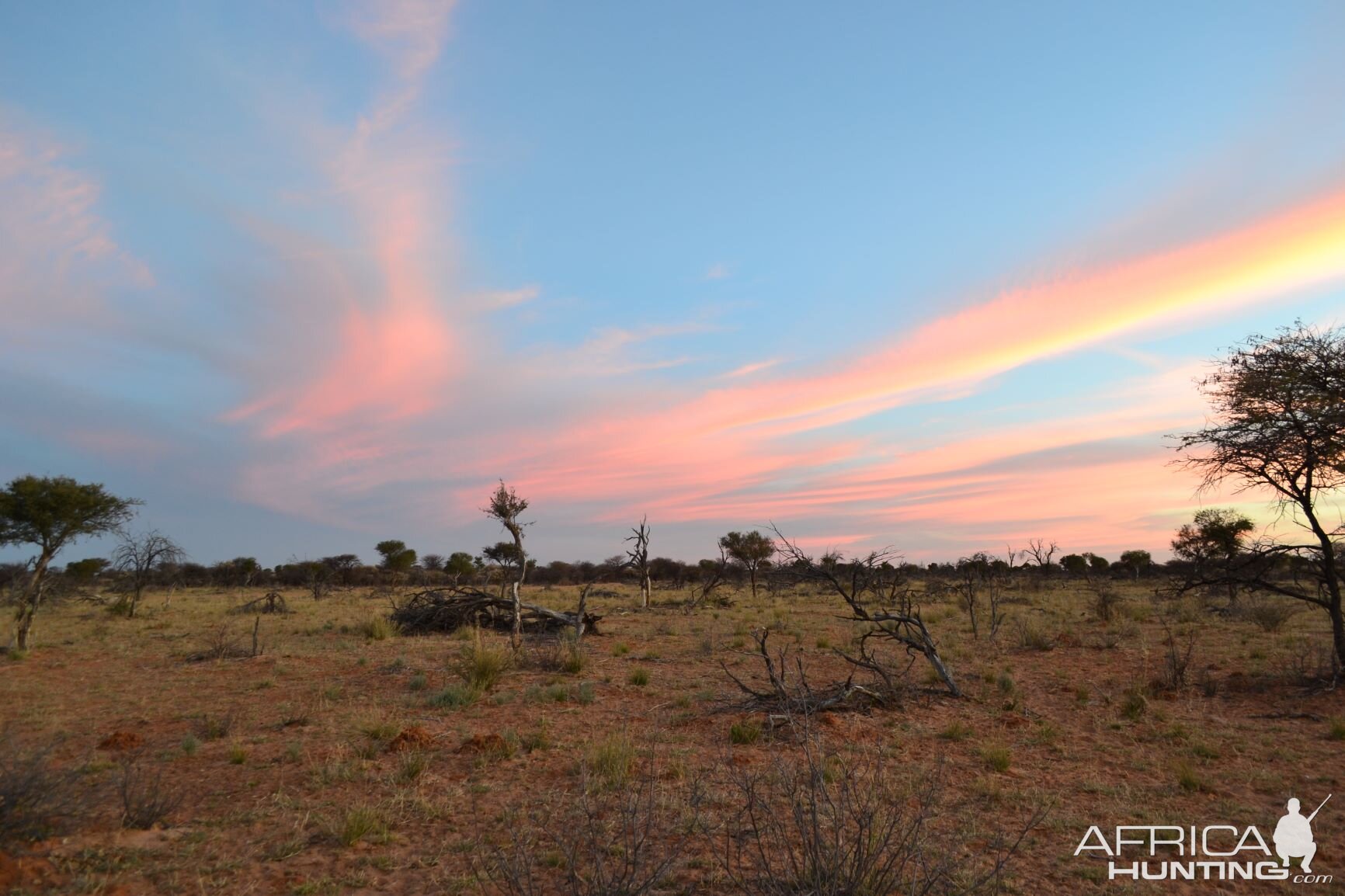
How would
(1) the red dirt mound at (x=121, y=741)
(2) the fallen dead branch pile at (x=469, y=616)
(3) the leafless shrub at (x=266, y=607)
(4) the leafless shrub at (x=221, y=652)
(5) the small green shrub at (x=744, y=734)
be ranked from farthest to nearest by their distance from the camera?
(3) the leafless shrub at (x=266, y=607)
(2) the fallen dead branch pile at (x=469, y=616)
(4) the leafless shrub at (x=221, y=652)
(5) the small green shrub at (x=744, y=734)
(1) the red dirt mound at (x=121, y=741)

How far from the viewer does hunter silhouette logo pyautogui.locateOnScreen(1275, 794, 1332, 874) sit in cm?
570

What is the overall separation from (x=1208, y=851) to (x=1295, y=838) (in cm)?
90

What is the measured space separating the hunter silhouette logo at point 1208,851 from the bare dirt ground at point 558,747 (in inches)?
5.7

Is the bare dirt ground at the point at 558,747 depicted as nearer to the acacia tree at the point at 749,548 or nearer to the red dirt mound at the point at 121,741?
the red dirt mound at the point at 121,741

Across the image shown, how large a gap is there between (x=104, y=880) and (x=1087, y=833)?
7839mm

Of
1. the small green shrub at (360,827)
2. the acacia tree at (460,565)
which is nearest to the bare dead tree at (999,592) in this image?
the small green shrub at (360,827)

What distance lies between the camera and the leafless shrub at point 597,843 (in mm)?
4500

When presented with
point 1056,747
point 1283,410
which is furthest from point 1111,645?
point 1056,747

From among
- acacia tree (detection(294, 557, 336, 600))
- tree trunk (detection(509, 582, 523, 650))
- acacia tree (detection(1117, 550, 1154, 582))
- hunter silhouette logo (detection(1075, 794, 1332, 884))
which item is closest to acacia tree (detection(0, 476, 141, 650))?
tree trunk (detection(509, 582, 523, 650))

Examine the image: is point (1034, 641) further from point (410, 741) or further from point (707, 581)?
point (707, 581)

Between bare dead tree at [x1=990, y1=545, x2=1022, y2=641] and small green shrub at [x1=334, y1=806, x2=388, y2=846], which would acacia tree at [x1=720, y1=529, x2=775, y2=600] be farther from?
small green shrub at [x1=334, y1=806, x2=388, y2=846]

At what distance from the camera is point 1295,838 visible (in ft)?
19.6

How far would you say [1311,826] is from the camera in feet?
20.6

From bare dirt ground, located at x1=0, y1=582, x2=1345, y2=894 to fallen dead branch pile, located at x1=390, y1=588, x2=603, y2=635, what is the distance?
2.89 m
